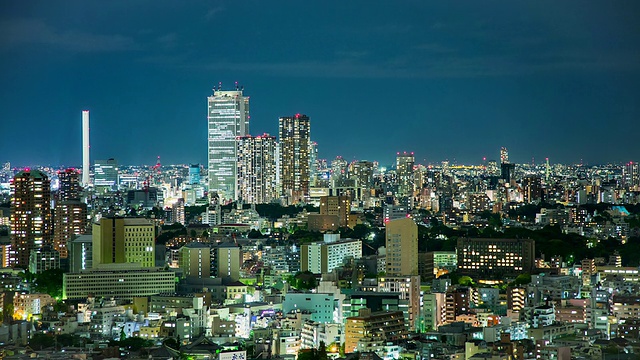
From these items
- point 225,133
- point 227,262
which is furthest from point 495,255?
point 225,133

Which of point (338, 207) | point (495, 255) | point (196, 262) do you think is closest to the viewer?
point (196, 262)

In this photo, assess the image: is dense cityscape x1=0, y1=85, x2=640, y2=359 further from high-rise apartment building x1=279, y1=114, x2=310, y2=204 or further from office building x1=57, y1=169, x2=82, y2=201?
high-rise apartment building x1=279, y1=114, x2=310, y2=204

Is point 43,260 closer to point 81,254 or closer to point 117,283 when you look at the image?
point 81,254

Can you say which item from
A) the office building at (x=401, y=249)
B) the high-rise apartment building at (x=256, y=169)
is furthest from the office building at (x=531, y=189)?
the office building at (x=401, y=249)

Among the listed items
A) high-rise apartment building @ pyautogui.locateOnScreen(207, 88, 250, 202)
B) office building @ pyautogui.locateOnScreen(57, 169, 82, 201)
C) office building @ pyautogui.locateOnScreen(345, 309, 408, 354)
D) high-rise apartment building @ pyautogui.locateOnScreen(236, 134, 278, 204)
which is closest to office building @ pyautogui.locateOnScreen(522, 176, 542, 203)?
high-rise apartment building @ pyautogui.locateOnScreen(236, 134, 278, 204)

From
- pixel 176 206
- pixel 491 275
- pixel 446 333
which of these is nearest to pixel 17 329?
pixel 446 333

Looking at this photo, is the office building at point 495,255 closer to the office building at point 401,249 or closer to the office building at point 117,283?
the office building at point 401,249
